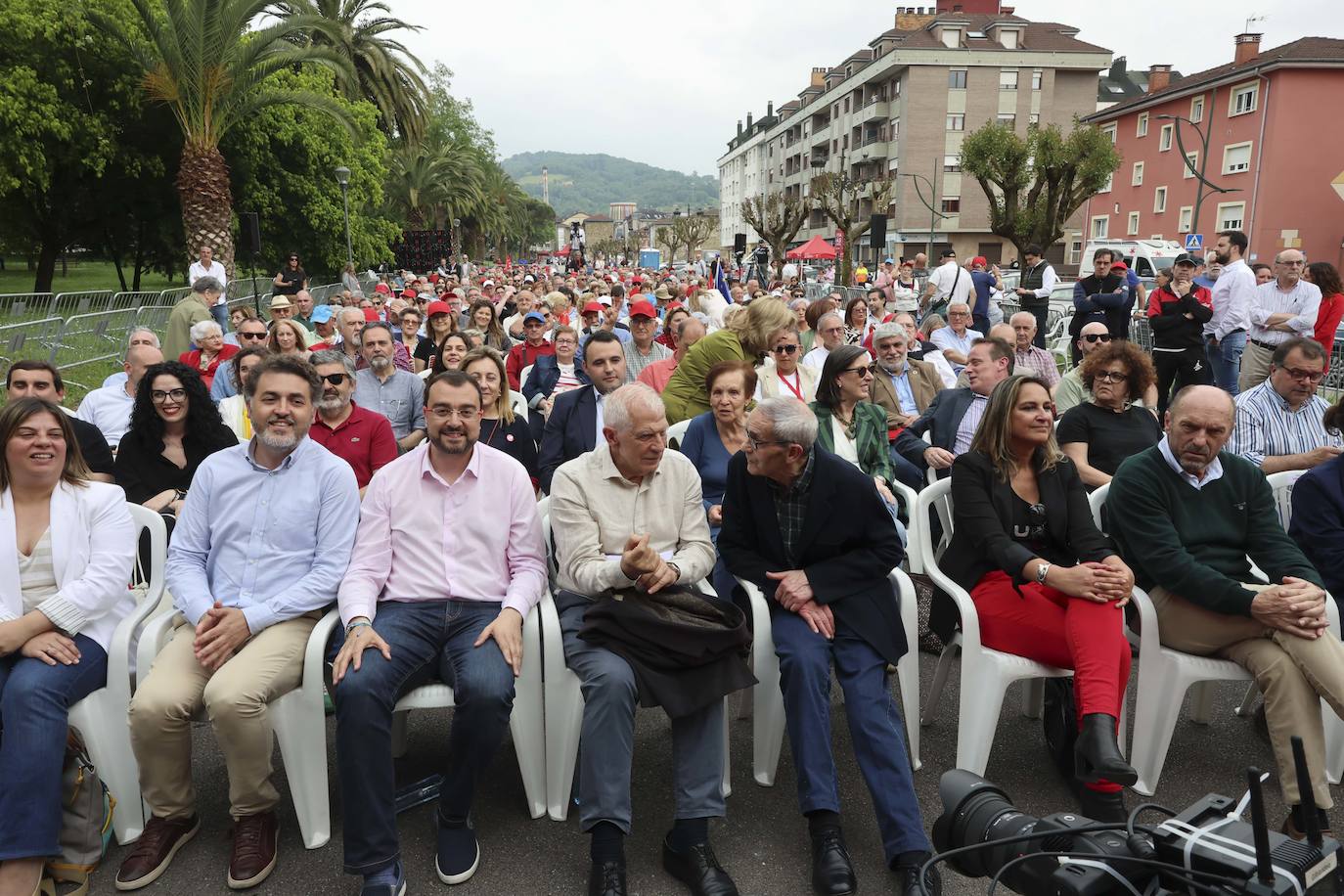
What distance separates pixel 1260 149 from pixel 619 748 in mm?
40761

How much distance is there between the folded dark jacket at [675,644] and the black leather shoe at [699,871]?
0.42m

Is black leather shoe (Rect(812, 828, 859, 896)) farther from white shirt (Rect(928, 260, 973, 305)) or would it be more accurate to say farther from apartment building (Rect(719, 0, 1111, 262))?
apartment building (Rect(719, 0, 1111, 262))

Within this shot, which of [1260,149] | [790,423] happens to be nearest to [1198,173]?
[1260,149]

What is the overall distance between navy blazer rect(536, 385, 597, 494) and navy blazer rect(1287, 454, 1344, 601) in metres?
3.40

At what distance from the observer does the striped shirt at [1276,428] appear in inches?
184

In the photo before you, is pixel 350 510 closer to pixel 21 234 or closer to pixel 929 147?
pixel 21 234

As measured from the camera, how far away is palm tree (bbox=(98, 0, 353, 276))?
1628 centimetres

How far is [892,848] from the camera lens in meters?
2.87

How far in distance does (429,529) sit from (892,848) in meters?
1.94

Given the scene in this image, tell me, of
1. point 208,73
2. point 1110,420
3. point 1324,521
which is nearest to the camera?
point 1324,521

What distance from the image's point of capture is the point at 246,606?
3.22 meters

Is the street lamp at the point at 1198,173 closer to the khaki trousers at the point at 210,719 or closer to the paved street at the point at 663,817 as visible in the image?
the paved street at the point at 663,817

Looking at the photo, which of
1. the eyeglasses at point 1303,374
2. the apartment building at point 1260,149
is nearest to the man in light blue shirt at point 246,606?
the eyeglasses at point 1303,374

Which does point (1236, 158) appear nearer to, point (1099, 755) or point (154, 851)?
point (1099, 755)
